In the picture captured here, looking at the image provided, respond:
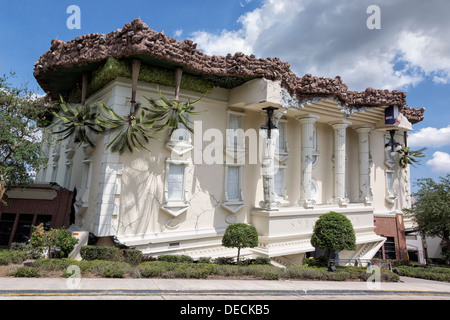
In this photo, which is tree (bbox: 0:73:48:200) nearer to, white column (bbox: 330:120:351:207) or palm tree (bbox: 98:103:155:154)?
palm tree (bbox: 98:103:155:154)

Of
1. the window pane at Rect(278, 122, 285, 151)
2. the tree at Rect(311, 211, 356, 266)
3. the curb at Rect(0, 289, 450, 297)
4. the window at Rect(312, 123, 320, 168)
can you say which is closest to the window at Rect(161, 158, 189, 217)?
the tree at Rect(311, 211, 356, 266)

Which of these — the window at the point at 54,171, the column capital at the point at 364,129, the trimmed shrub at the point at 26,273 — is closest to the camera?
the trimmed shrub at the point at 26,273

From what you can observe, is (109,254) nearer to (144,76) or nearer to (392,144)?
(144,76)

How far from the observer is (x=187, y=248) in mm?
13859

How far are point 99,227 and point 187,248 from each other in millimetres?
4144

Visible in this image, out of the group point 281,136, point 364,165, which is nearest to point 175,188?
point 281,136

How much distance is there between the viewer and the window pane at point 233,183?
1603 cm

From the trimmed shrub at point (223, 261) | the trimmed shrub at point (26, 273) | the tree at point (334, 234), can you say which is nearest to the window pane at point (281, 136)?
the tree at point (334, 234)

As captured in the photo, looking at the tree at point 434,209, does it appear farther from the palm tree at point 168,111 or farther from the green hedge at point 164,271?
the palm tree at point 168,111

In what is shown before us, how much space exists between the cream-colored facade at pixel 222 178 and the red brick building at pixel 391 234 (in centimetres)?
170

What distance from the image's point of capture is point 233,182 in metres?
16.2

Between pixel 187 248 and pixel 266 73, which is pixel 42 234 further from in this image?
pixel 266 73

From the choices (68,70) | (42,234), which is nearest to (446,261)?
(42,234)

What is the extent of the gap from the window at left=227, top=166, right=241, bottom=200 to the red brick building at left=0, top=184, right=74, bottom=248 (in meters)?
8.12
